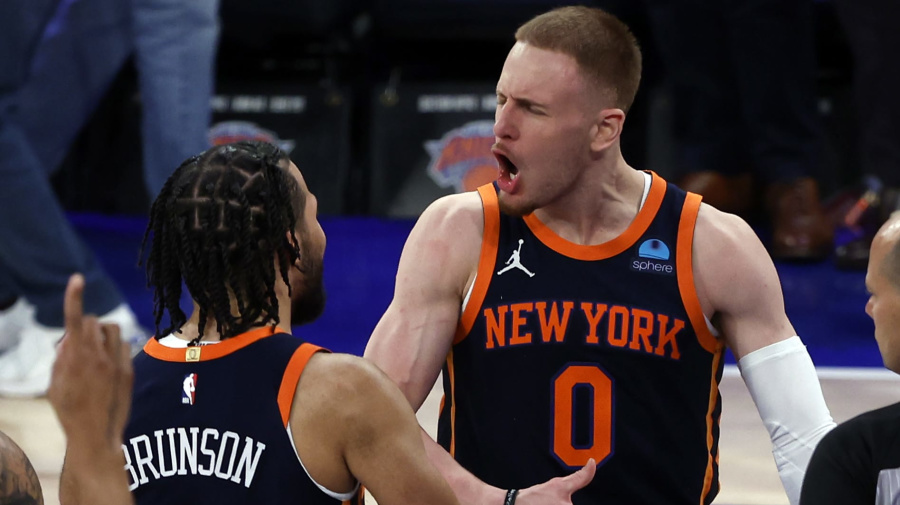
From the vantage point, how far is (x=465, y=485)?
231 centimetres

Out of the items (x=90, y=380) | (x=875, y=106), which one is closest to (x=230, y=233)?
(x=90, y=380)

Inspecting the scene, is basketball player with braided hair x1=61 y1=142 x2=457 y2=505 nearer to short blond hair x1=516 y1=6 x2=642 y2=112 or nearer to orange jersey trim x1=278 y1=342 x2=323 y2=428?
orange jersey trim x1=278 y1=342 x2=323 y2=428

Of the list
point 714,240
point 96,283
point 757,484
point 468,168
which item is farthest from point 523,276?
point 468,168

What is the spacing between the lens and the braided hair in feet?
6.18

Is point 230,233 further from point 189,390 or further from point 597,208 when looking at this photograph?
point 597,208

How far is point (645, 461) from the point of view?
7.95 feet

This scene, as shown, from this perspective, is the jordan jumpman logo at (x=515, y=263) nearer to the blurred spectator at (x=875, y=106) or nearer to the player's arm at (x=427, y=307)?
the player's arm at (x=427, y=307)

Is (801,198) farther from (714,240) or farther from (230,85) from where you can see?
(714,240)

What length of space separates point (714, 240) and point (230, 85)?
4.28m

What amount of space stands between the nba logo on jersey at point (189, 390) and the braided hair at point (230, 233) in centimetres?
6

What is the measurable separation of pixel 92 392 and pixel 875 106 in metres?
4.50

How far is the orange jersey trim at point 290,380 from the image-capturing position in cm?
179

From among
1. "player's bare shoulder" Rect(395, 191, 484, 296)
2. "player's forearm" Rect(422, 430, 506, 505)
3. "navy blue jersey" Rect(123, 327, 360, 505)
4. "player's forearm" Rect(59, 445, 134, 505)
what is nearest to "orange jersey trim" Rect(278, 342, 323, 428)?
"navy blue jersey" Rect(123, 327, 360, 505)

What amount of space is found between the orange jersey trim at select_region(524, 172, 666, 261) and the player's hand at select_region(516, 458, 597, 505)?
42 cm
